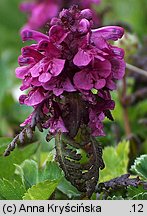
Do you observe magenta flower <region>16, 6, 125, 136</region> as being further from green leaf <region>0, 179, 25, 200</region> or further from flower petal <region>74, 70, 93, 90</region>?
green leaf <region>0, 179, 25, 200</region>

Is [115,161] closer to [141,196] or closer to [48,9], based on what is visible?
[141,196]

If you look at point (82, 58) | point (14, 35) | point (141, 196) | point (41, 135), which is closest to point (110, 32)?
point (82, 58)

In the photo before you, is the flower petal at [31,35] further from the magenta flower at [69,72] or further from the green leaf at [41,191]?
the green leaf at [41,191]

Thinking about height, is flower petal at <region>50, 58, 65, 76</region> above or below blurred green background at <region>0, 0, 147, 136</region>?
below

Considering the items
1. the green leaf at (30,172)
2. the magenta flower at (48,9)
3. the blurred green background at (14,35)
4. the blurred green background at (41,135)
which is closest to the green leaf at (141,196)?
the blurred green background at (41,135)

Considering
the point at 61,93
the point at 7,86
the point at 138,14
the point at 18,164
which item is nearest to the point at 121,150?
the point at 18,164

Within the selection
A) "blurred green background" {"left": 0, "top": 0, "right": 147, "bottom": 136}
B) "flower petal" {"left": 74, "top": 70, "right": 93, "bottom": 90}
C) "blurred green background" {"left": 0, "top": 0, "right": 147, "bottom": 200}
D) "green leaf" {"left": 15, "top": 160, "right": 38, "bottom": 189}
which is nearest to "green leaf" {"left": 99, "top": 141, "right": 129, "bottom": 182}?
"blurred green background" {"left": 0, "top": 0, "right": 147, "bottom": 200}
